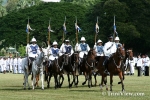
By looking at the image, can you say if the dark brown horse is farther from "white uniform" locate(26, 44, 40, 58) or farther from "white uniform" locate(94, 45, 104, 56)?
"white uniform" locate(26, 44, 40, 58)

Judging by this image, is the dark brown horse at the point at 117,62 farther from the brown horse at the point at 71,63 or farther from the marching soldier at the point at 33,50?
the marching soldier at the point at 33,50

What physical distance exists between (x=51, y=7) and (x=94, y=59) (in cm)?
8291

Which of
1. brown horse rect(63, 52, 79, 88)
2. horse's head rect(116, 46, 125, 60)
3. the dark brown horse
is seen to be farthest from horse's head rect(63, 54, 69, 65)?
horse's head rect(116, 46, 125, 60)

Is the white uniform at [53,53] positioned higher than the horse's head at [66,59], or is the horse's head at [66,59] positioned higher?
the white uniform at [53,53]

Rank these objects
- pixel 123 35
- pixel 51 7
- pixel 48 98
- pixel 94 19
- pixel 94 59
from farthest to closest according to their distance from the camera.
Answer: pixel 51 7, pixel 94 19, pixel 123 35, pixel 94 59, pixel 48 98

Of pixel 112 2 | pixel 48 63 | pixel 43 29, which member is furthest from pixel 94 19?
pixel 48 63

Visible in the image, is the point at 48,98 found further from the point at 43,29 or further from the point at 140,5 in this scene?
the point at 43,29

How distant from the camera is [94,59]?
28422 mm

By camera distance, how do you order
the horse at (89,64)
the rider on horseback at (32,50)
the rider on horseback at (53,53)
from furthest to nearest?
the rider on horseback at (53,53)
the rider on horseback at (32,50)
the horse at (89,64)

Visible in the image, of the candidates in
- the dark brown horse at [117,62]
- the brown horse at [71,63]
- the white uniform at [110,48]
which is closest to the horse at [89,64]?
the brown horse at [71,63]

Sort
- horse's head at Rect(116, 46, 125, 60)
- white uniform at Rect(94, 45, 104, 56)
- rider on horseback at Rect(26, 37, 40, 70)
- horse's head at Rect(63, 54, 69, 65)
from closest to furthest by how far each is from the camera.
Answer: horse's head at Rect(116, 46, 125, 60) → rider on horseback at Rect(26, 37, 40, 70) → horse's head at Rect(63, 54, 69, 65) → white uniform at Rect(94, 45, 104, 56)

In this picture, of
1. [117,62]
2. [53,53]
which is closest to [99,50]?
[53,53]

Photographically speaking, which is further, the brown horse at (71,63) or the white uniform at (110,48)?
the brown horse at (71,63)

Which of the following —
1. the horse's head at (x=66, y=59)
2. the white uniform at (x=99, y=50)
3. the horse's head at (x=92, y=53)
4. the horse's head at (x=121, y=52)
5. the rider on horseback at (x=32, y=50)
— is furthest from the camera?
the white uniform at (x=99, y=50)
